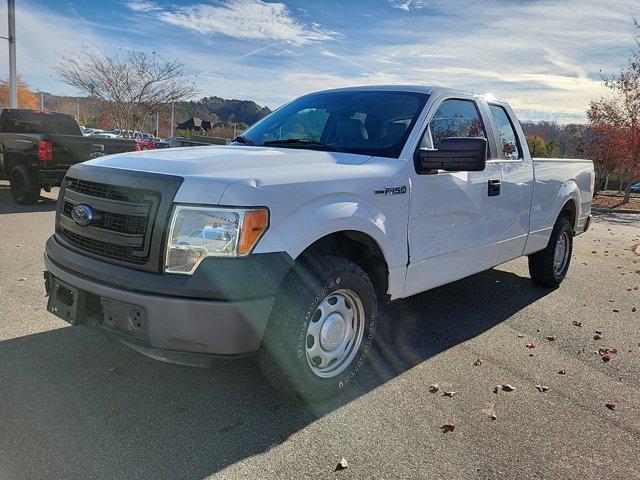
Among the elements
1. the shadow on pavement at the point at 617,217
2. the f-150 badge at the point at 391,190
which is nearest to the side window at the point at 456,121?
the f-150 badge at the point at 391,190

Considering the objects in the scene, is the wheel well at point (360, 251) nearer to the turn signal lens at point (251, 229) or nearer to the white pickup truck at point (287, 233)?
the white pickup truck at point (287, 233)

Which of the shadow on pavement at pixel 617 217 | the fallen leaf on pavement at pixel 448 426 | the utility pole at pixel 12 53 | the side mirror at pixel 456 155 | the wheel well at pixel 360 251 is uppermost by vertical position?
A: the utility pole at pixel 12 53

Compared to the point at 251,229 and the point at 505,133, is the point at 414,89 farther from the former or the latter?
the point at 251,229

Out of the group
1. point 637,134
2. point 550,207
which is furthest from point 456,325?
point 637,134

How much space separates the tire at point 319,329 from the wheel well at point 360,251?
0.13 meters

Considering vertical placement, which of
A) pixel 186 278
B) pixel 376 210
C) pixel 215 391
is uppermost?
pixel 376 210

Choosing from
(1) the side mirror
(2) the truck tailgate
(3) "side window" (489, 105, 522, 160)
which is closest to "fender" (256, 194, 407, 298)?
(1) the side mirror

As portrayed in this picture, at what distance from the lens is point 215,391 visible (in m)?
3.22

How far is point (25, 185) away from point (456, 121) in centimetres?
897

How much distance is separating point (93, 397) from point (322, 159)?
199cm

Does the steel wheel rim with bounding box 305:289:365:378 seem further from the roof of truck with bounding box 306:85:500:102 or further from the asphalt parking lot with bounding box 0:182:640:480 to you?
the roof of truck with bounding box 306:85:500:102

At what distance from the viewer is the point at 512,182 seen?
4.74 meters

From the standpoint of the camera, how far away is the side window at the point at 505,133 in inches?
192

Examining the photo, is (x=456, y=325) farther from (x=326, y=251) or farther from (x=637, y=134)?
(x=637, y=134)
